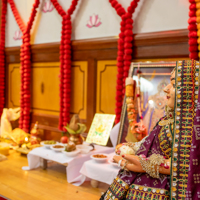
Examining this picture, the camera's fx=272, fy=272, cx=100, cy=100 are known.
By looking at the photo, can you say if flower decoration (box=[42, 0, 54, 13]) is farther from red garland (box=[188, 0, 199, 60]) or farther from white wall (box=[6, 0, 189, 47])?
red garland (box=[188, 0, 199, 60])

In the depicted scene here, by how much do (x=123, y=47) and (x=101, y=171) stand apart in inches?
73.0

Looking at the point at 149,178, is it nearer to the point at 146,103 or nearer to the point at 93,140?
the point at 146,103

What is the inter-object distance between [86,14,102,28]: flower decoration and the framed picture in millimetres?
1248

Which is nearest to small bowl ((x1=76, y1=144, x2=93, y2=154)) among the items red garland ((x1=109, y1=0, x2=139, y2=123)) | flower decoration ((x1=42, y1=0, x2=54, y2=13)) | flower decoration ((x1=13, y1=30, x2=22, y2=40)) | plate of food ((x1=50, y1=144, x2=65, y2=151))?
plate of food ((x1=50, y1=144, x2=65, y2=151))

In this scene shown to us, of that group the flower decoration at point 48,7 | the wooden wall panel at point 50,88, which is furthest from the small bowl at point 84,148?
the flower decoration at point 48,7

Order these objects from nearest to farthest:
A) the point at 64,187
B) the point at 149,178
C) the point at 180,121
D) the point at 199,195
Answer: the point at 199,195 → the point at 180,121 → the point at 149,178 → the point at 64,187

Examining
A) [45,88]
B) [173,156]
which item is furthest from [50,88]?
[173,156]

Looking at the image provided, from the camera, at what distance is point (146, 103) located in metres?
3.41

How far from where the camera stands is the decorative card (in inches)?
160

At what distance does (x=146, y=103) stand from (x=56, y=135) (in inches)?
88.0

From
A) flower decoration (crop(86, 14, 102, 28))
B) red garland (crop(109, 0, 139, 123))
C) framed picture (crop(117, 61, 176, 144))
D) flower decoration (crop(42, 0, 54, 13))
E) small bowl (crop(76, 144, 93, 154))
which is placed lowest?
small bowl (crop(76, 144, 93, 154))

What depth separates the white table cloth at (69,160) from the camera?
129 inches

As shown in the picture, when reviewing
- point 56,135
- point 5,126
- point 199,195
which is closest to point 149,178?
point 199,195

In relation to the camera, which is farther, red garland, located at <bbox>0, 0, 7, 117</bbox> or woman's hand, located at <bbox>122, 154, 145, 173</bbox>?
red garland, located at <bbox>0, 0, 7, 117</bbox>
